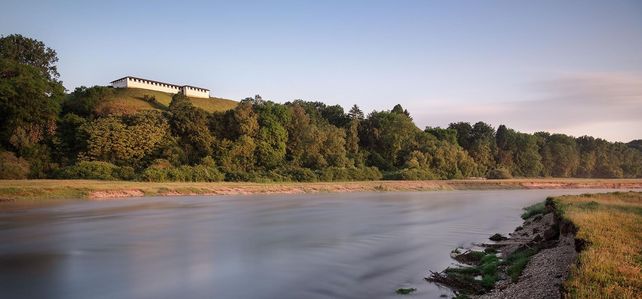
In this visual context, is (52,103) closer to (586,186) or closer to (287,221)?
(287,221)

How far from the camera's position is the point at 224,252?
1970 cm

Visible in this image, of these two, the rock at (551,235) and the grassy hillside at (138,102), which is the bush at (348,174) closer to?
the grassy hillside at (138,102)

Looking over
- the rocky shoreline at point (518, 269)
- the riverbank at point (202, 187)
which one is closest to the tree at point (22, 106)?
the riverbank at point (202, 187)

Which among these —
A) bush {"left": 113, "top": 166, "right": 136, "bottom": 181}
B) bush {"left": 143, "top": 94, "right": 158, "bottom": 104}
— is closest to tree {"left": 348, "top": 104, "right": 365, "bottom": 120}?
bush {"left": 143, "top": 94, "right": 158, "bottom": 104}

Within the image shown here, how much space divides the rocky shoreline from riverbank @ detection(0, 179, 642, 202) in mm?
40718

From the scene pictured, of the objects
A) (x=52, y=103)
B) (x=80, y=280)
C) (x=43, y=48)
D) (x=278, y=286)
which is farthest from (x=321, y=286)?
(x=43, y=48)

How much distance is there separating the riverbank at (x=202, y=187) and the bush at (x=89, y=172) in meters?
4.13

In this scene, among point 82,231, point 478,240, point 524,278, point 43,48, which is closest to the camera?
point 524,278

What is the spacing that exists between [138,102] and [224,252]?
93.3m

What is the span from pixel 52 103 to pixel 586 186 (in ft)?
328

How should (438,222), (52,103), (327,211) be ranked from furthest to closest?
1. (52,103)
2. (327,211)
3. (438,222)

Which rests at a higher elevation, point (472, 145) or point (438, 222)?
point (472, 145)

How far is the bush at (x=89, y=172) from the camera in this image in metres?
55.3

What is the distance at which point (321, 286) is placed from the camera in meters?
13.7
